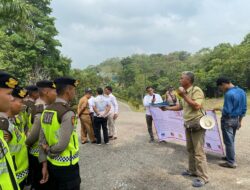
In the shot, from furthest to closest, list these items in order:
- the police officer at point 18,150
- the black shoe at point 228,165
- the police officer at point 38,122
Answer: the black shoe at point 228,165 < the police officer at point 38,122 < the police officer at point 18,150

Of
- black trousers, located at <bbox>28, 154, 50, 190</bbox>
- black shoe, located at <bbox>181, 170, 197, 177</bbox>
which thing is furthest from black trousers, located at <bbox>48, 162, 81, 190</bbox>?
black shoe, located at <bbox>181, 170, 197, 177</bbox>

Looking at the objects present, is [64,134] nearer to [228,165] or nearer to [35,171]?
[35,171]

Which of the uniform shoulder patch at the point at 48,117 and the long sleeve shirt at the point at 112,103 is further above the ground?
the uniform shoulder patch at the point at 48,117

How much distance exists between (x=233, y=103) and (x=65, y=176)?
13.0 ft

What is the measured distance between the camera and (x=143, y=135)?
9938mm

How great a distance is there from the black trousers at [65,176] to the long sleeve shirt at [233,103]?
373cm

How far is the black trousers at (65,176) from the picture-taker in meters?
3.01

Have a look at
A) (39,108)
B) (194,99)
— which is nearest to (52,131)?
(39,108)

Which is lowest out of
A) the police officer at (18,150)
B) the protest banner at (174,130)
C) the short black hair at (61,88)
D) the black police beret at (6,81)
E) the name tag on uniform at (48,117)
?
the protest banner at (174,130)

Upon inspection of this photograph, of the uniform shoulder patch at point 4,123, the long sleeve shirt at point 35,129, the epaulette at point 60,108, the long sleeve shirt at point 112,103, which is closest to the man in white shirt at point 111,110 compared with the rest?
the long sleeve shirt at point 112,103

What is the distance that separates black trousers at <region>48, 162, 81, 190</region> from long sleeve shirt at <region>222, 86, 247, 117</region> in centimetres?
373

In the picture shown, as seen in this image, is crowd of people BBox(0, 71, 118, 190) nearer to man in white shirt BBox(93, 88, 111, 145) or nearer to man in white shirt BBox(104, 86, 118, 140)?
man in white shirt BBox(93, 88, 111, 145)

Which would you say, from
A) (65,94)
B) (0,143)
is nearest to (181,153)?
(65,94)

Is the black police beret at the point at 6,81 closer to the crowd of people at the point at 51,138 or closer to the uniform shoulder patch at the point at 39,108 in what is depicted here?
the crowd of people at the point at 51,138
